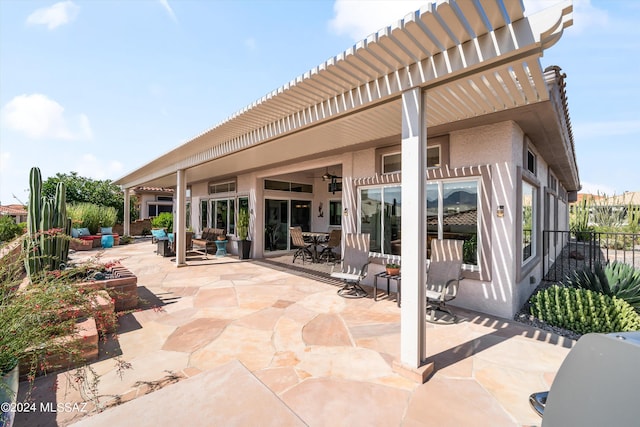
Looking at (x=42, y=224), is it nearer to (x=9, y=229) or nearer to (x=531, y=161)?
(x=9, y=229)

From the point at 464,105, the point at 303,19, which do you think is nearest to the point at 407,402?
the point at 464,105

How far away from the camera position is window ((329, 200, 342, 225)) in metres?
11.8

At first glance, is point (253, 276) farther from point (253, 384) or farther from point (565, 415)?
point (565, 415)

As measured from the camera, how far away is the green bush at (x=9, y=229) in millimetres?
7655

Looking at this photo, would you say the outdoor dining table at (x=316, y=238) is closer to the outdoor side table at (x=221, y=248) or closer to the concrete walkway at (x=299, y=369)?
the outdoor side table at (x=221, y=248)

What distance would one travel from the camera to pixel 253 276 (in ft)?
24.1

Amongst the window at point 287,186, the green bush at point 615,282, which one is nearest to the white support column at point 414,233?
the green bush at point 615,282

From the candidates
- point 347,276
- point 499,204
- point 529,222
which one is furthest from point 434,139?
point 347,276

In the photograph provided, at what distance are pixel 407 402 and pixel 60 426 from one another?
2887mm

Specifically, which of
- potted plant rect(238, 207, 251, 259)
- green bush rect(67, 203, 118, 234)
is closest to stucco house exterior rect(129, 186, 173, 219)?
green bush rect(67, 203, 118, 234)

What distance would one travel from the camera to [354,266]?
6.04 meters

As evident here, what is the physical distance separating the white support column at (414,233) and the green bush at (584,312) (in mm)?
2973

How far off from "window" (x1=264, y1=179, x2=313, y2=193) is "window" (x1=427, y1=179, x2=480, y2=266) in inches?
265

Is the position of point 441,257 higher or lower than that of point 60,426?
higher
